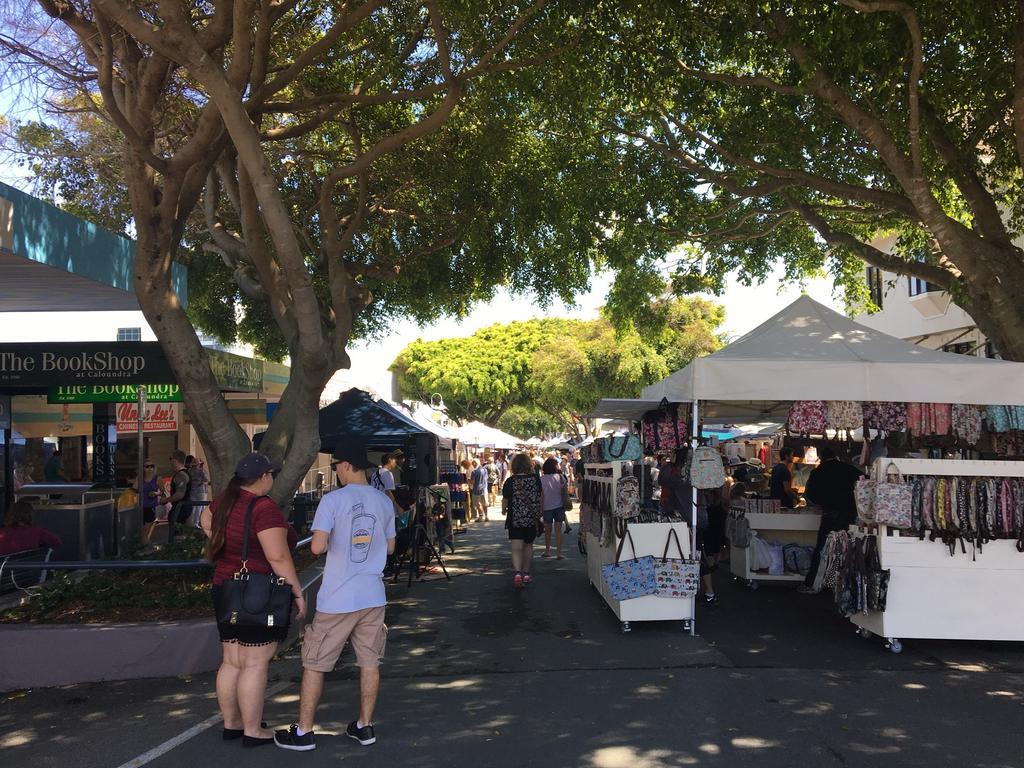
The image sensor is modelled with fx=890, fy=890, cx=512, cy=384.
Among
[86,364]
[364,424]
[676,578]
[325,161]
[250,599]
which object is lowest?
[676,578]

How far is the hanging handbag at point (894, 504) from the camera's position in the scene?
765 cm

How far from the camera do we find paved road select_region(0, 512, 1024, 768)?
17.1 ft

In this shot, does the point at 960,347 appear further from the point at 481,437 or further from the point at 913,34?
the point at 481,437

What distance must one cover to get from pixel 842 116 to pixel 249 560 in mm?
8350

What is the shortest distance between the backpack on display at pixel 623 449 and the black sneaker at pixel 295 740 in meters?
5.22

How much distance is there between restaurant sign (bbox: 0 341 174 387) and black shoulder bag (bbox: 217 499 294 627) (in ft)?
23.4

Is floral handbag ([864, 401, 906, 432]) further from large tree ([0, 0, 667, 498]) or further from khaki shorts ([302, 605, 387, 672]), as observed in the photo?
khaki shorts ([302, 605, 387, 672])

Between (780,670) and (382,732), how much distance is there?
327cm

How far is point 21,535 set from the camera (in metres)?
8.91

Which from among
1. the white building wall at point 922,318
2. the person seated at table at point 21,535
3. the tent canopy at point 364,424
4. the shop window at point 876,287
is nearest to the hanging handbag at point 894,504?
the tent canopy at point 364,424

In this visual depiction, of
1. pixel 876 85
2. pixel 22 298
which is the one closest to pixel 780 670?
pixel 876 85

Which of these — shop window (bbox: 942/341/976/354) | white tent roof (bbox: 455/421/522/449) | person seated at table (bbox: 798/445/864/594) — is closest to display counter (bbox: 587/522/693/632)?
person seated at table (bbox: 798/445/864/594)

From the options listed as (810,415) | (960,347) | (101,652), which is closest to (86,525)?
(101,652)

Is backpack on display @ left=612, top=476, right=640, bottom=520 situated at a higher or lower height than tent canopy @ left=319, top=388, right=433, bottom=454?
lower
